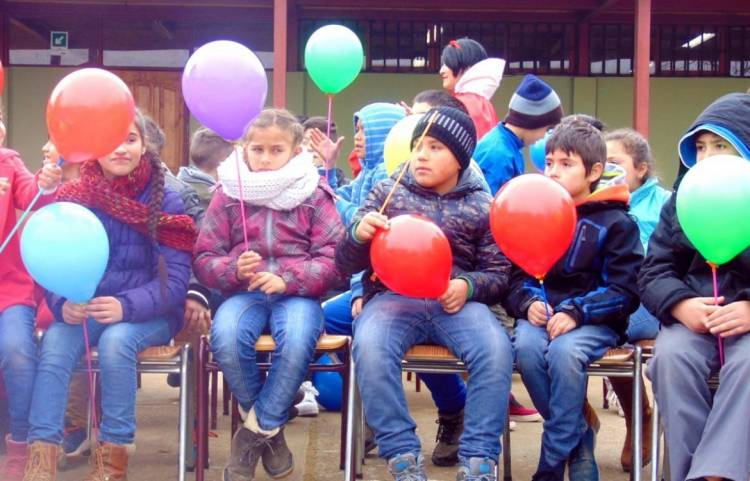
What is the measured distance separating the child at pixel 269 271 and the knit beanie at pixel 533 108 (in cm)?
118

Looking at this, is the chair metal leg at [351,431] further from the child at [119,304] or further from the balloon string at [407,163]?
the child at [119,304]

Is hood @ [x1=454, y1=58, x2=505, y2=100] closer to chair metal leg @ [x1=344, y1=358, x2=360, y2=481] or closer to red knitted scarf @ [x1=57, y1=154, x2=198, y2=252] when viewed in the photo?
red knitted scarf @ [x1=57, y1=154, x2=198, y2=252]

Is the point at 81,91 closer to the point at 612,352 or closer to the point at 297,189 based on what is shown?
the point at 297,189

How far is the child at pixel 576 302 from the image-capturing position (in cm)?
340

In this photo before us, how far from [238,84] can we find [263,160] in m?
0.39

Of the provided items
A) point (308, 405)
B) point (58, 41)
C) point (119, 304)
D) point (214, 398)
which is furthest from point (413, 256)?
point (58, 41)

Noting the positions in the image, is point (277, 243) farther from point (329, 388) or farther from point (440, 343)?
point (329, 388)

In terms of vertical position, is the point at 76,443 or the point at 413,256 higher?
the point at 413,256

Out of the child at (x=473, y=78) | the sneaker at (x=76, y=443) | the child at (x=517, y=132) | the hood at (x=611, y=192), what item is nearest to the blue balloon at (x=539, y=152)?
the child at (x=517, y=132)

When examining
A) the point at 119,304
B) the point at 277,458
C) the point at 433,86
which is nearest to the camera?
the point at 119,304

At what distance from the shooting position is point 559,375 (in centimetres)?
338

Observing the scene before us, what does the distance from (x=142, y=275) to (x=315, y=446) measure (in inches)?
46.6

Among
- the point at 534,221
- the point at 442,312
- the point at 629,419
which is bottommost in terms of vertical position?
the point at 629,419

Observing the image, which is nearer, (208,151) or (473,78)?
(473,78)
